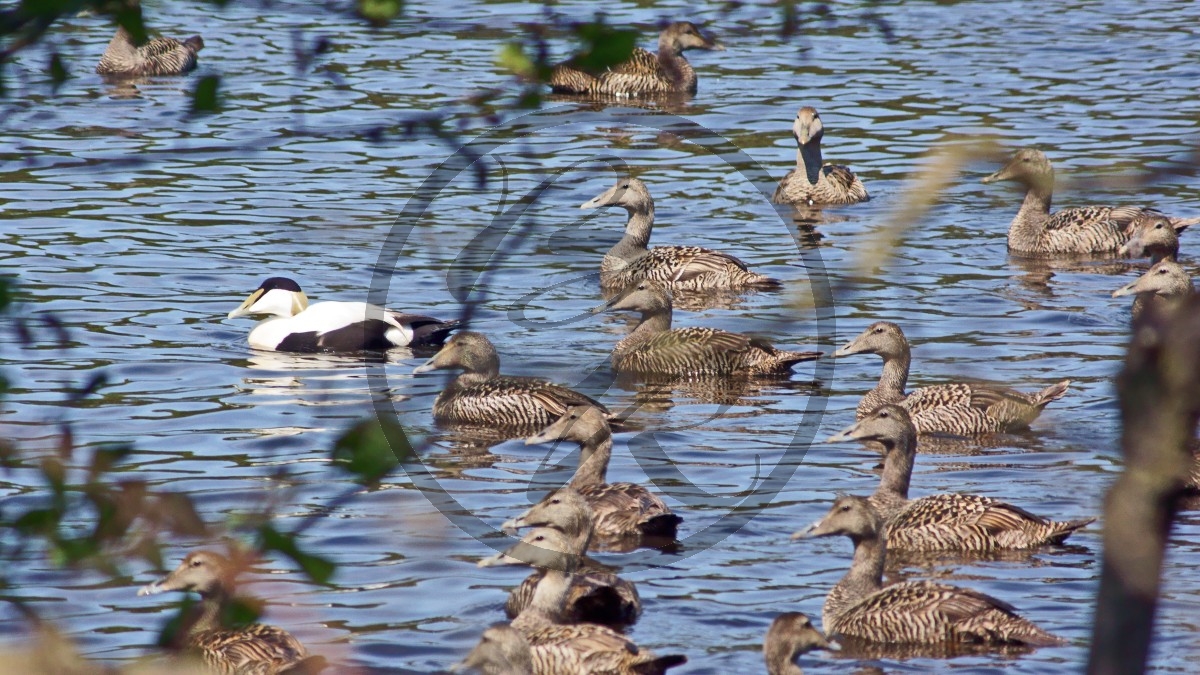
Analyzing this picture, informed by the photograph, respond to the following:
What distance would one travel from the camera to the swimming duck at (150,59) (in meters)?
23.4

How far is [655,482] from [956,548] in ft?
6.89

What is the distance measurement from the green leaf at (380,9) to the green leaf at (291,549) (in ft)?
2.80

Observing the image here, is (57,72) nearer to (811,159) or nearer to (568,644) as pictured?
(568,644)

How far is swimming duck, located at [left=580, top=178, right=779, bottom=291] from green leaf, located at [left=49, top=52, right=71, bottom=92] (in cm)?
1173

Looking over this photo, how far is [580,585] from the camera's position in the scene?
732 centimetres

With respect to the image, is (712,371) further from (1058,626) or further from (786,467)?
(1058,626)

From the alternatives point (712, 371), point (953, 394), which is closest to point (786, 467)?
point (953, 394)

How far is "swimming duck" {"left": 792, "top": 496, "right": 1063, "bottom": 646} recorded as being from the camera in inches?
270

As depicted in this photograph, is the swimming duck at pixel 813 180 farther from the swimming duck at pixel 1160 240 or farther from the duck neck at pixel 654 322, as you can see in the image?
the duck neck at pixel 654 322

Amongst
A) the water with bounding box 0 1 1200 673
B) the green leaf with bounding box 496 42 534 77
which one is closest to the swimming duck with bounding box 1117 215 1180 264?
the water with bounding box 0 1 1200 673

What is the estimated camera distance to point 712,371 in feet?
39.8
